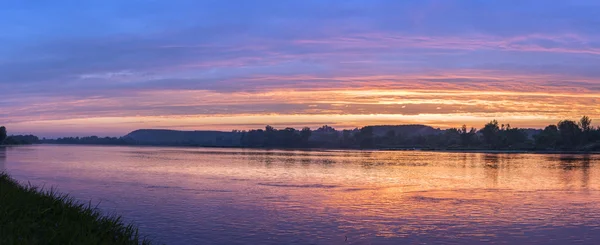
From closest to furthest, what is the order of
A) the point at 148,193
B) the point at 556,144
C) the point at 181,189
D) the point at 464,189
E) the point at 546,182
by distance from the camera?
the point at 148,193
the point at 181,189
the point at 464,189
the point at 546,182
the point at 556,144

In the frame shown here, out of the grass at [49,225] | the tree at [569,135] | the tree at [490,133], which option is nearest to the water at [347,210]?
Answer: the grass at [49,225]

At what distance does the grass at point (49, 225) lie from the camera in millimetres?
12008

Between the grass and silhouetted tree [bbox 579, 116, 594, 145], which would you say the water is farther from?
silhouetted tree [bbox 579, 116, 594, 145]

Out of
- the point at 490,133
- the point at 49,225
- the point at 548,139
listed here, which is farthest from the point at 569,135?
the point at 49,225

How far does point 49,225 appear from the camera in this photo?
14023 mm

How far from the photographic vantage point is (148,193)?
29312 millimetres

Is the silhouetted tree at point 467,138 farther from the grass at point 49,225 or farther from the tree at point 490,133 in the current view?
the grass at point 49,225

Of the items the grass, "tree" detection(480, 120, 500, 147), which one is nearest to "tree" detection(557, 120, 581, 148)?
"tree" detection(480, 120, 500, 147)

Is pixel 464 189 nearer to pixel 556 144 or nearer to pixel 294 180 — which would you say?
pixel 294 180

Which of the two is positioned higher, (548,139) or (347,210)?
(548,139)

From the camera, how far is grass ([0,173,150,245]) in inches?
473

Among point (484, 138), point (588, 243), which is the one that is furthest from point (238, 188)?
point (484, 138)

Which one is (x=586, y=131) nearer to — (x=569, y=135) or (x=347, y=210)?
(x=569, y=135)

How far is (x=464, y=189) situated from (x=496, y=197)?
4669 millimetres
